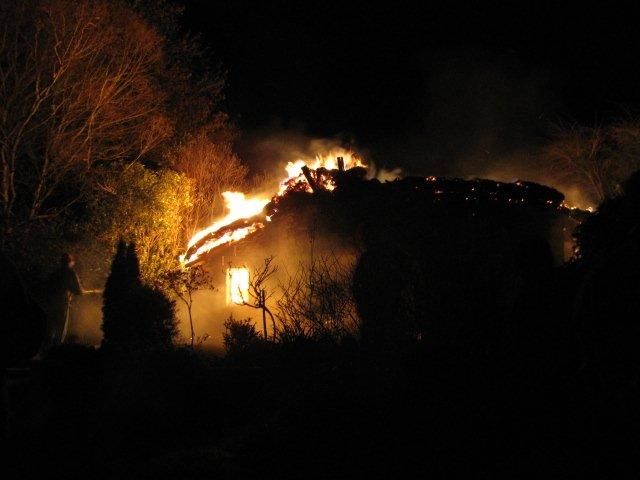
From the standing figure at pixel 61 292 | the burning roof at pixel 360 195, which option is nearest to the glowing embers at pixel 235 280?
the burning roof at pixel 360 195

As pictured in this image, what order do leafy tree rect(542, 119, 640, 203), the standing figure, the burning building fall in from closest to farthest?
1. the standing figure
2. the burning building
3. leafy tree rect(542, 119, 640, 203)

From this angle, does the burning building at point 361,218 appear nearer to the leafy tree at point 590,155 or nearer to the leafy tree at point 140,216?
the leafy tree at point 140,216

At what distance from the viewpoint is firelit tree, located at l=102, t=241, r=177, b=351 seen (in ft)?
35.7

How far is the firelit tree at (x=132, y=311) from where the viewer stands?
10.9 metres

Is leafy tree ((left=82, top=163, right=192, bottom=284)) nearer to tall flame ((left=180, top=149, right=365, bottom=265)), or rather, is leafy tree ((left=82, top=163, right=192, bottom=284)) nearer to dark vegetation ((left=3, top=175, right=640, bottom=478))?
tall flame ((left=180, top=149, right=365, bottom=265))

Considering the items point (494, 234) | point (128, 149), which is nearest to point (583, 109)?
point (494, 234)

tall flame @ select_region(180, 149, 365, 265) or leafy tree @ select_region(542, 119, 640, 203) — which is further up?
leafy tree @ select_region(542, 119, 640, 203)

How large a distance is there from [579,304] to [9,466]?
14.5 feet

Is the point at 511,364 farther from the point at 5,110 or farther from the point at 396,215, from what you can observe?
the point at 5,110

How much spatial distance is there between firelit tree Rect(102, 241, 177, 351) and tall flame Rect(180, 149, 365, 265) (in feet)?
14.6

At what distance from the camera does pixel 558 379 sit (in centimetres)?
390

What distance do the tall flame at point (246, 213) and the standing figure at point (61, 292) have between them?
15.1ft

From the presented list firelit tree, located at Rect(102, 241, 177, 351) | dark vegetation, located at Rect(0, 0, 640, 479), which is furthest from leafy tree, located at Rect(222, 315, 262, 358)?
firelit tree, located at Rect(102, 241, 177, 351)

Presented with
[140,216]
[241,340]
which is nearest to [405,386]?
[241,340]
